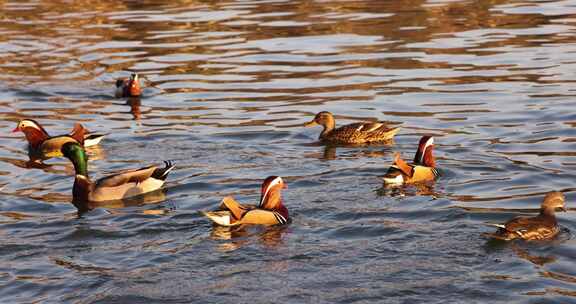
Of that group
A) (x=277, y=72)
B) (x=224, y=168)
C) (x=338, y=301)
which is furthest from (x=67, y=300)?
(x=277, y=72)

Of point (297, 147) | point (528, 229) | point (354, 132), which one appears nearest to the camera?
point (528, 229)

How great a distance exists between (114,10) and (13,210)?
77.6 feet

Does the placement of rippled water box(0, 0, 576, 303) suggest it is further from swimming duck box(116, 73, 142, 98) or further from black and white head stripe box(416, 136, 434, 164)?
black and white head stripe box(416, 136, 434, 164)

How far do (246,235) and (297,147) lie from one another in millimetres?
5922

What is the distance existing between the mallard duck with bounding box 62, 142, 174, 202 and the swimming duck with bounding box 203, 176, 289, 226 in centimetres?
248

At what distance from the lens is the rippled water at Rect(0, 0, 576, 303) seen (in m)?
12.9

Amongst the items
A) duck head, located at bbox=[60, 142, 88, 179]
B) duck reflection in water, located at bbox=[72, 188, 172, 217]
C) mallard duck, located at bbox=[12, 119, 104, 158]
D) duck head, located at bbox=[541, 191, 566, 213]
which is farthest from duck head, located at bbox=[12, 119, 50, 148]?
duck head, located at bbox=[541, 191, 566, 213]

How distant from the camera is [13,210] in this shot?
16594 mm

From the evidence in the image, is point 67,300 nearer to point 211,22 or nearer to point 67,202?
point 67,202

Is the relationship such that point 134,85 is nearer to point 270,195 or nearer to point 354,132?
point 354,132

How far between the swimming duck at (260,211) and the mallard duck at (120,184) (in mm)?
2478

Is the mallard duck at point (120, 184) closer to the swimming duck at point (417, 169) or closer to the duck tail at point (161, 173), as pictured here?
the duck tail at point (161, 173)

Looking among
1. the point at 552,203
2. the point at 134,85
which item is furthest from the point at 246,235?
the point at 134,85

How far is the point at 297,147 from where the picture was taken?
20.5 metres
